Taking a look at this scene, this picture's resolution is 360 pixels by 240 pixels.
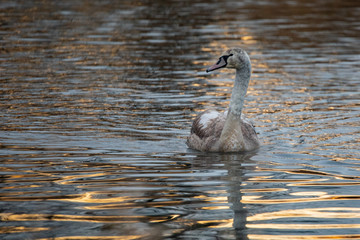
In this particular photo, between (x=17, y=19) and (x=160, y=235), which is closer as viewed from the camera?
(x=160, y=235)

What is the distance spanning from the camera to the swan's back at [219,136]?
13.7m

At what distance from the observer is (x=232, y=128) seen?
13.8 m

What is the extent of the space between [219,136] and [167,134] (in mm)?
1405

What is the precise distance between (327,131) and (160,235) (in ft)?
24.8

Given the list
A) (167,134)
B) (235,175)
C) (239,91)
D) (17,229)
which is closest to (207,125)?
(239,91)

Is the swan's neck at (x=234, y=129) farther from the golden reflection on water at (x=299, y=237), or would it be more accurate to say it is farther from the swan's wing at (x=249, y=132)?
the golden reflection on water at (x=299, y=237)

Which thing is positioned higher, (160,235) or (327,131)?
(160,235)

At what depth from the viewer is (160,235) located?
27.5 feet

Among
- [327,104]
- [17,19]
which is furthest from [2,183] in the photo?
[17,19]

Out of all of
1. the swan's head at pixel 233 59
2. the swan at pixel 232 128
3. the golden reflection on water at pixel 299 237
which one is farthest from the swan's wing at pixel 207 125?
the golden reflection on water at pixel 299 237

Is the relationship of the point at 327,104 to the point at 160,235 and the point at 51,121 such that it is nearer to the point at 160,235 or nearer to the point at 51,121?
the point at 51,121

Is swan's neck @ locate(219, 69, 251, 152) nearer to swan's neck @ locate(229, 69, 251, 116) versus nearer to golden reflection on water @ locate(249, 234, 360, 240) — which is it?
swan's neck @ locate(229, 69, 251, 116)

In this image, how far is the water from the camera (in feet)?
30.0

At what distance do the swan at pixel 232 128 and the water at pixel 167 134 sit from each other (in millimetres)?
258
